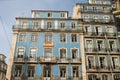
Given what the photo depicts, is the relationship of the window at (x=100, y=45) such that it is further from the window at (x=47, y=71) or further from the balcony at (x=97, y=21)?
the window at (x=47, y=71)

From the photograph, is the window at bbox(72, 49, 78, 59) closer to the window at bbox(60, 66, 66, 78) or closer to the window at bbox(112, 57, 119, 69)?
the window at bbox(60, 66, 66, 78)

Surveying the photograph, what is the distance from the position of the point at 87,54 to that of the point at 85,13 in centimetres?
941

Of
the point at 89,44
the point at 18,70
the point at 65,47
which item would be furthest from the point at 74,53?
the point at 18,70

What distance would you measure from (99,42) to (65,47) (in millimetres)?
6741

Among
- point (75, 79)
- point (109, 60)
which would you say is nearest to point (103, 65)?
point (109, 60)

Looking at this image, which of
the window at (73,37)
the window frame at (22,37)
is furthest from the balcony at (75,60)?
the window frame at (22,37)

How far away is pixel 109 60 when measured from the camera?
30844mm

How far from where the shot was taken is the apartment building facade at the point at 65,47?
2956 cm

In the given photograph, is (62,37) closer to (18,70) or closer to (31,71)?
(31,71)

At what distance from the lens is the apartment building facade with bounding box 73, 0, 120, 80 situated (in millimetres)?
29625

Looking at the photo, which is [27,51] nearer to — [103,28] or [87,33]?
[87,33]

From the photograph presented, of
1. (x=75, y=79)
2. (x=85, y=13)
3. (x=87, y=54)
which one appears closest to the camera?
(x=75, y=79)

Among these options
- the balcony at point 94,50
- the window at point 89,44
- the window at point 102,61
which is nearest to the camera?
the window at point 102,61

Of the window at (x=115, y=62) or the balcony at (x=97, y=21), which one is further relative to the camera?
the balcony at (x=97, y=21)
